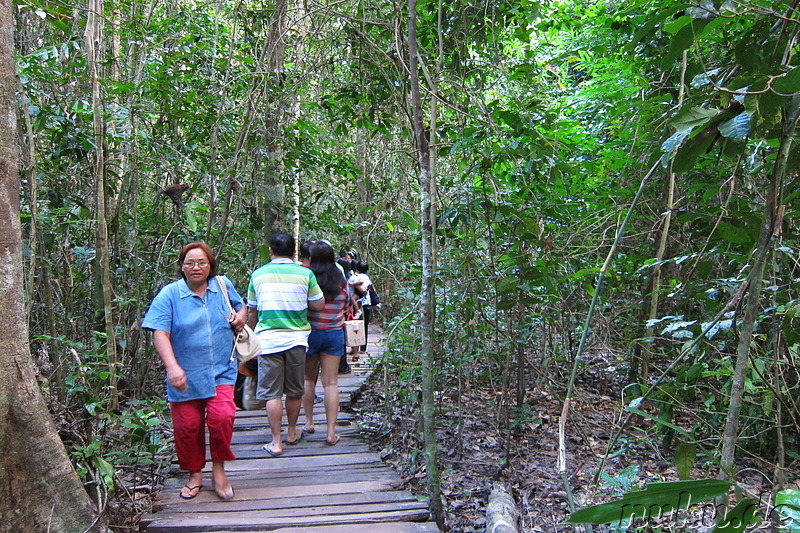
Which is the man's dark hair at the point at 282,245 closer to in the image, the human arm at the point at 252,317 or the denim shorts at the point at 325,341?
the human arm at the point at 252,317

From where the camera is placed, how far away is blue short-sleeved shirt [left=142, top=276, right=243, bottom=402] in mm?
4148

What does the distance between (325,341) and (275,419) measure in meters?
0.83

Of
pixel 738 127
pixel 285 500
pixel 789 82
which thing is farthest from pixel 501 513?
pixel 789 82

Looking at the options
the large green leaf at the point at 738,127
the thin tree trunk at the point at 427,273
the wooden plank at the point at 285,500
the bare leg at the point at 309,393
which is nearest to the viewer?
the large green leaf at the point at 738,127

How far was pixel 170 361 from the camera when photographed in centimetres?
405

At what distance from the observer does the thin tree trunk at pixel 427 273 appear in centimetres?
393

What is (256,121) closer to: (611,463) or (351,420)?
(351,420)

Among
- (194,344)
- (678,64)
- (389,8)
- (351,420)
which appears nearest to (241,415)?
(351,420)

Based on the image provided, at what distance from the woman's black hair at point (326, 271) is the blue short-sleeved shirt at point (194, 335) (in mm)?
1477

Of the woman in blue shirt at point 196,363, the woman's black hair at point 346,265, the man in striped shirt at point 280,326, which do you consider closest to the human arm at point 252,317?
the man in striped shirt at point 280,326

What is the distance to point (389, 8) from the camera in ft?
21.3

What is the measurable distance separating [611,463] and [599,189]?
3022 mm

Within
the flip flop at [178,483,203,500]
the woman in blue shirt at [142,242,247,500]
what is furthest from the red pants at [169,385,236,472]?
the flip flop at [178,483,203,500]

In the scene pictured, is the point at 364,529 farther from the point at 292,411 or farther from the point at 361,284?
the point at 361,284
